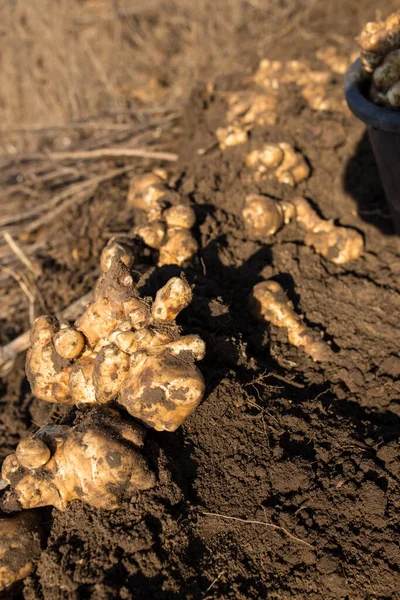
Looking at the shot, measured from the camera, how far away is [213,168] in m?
3.17

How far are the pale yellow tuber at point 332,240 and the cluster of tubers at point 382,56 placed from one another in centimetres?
66

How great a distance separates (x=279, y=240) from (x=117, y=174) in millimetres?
1417

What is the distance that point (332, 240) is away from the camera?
2775 mm

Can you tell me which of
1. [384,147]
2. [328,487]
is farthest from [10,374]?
[384,147]

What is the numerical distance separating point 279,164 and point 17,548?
2345 mm

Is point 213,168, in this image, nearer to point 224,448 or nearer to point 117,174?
point 117,174

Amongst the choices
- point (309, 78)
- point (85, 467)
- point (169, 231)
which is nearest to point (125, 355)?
point (85, 467)

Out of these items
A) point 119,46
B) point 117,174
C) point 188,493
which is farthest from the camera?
point 119,46

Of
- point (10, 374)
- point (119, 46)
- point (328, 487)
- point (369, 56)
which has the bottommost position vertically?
point (10, 374)

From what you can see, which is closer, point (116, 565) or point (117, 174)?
point (116, 565)

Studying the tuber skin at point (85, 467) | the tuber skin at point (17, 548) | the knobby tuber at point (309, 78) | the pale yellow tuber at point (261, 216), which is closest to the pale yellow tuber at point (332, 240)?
the pale yellow tuber at point (261, 216)

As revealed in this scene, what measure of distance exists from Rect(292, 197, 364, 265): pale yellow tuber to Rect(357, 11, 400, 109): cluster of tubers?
2.18 feet

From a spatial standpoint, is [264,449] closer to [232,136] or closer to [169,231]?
[169,231]

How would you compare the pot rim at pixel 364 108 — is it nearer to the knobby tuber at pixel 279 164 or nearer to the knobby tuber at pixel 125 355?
the knobby tuber at pixel 279 164
